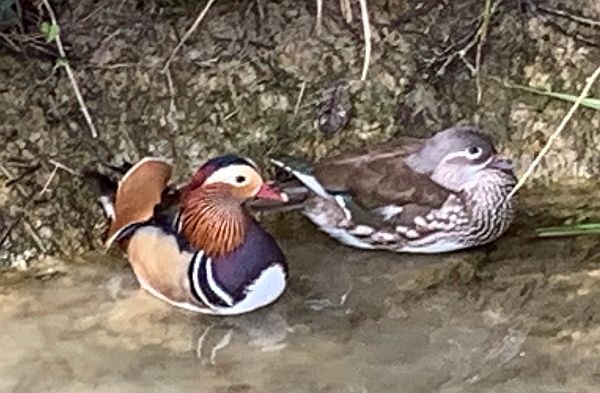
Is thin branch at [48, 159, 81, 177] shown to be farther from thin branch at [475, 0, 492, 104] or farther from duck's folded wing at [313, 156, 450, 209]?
thin branch at [475, 0, 492, 104]

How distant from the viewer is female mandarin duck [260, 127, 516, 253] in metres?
2.77

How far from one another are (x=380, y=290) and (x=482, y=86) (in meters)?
0.60

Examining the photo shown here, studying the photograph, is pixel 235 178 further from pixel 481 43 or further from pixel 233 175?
pixel 481 43

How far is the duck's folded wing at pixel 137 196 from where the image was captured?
269 centimetres

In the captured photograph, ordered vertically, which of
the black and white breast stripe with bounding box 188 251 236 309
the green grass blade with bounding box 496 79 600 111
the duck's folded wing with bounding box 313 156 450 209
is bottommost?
the black and white breast stripe with bounding box 188 251 236 309

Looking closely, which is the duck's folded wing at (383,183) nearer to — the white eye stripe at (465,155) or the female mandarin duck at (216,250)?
the white eye stripe at (465,155)

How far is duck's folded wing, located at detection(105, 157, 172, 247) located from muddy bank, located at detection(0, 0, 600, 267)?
182mm

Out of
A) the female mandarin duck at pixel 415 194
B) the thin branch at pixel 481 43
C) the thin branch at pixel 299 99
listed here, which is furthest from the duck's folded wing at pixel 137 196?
the thin branch at pixel 481 43

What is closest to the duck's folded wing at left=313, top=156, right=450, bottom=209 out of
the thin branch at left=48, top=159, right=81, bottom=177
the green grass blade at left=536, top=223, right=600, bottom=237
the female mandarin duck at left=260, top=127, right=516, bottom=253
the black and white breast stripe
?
the female mandarin duck at left=260, top=127, right=516, bottom=253

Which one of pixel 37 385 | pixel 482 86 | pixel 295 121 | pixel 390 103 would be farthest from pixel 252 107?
pixel 37 385

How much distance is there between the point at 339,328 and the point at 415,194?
346 mm

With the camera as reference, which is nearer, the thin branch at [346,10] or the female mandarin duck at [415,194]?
the female mandarin duck at [415,194]

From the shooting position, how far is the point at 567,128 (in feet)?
10.2

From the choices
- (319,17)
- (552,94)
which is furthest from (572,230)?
(319,17)
